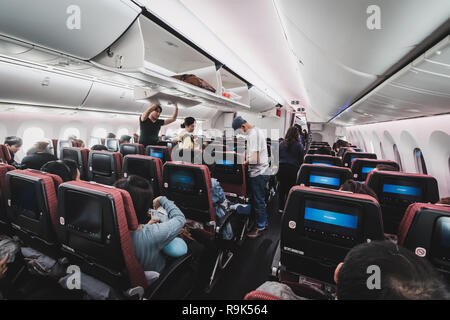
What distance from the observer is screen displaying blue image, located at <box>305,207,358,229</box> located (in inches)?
56.7

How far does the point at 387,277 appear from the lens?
2.28 ft

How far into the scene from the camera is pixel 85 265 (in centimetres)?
150

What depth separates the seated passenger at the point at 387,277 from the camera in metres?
0.67

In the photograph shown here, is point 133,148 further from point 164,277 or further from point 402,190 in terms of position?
point 402,190

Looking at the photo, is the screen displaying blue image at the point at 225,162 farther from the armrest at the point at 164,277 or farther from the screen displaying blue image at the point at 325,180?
the armrest at the point at 164,277

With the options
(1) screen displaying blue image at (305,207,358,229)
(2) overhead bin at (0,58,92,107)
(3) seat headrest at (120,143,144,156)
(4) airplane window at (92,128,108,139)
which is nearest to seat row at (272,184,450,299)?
(1) screen displaying blue image at (305,207,358,229)

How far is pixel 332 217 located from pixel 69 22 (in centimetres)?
246

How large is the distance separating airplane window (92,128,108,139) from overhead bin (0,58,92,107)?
11.6 ft

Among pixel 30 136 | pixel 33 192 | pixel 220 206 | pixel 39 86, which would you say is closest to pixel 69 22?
pixel 33 192

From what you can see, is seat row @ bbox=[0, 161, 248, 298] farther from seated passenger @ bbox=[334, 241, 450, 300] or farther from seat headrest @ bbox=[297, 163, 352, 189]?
seat headrest @ bbox=[297, 163, 352, 189]

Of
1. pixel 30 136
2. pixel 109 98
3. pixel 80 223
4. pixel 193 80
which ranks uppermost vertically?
pixel 109 98
